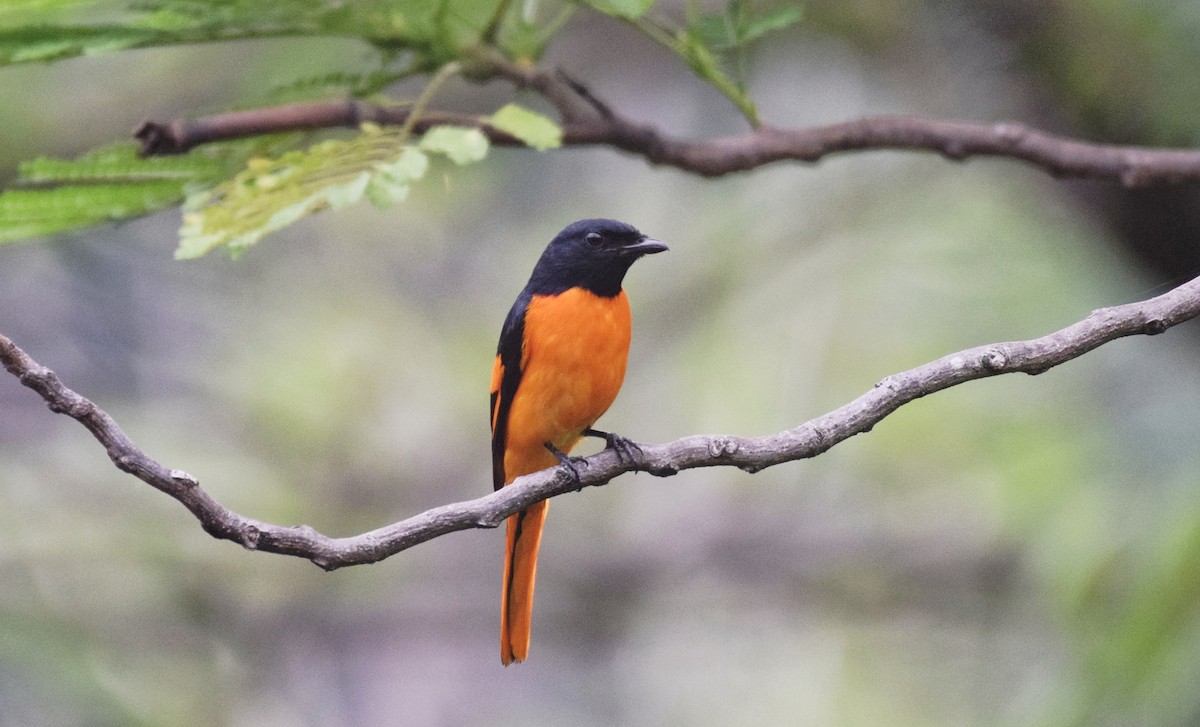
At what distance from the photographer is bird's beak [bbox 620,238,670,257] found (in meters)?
3.31

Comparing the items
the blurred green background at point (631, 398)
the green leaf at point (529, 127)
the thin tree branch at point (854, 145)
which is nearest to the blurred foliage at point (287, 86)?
the green leaf at point (529, 127)

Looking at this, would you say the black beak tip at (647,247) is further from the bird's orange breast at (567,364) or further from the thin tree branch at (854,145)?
the thin tree branch at (854,145)

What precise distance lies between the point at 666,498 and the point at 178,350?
118 inches

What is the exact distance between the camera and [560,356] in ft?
10.8

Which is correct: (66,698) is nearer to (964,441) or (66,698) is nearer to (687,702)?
(687,702)

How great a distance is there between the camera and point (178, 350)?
6367 mm

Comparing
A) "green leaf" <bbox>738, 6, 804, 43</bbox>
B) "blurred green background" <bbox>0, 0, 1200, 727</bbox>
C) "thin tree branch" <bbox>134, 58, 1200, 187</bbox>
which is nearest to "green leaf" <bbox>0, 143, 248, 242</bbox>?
"thin tree branch" <bbox>134, 58, 1200, 187</bbox>

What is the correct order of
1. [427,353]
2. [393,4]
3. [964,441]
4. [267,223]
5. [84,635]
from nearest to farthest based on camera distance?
[267,223] < [393,4] < [84,635] < [964,441] < [427,353]

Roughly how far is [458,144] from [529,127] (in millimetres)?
295

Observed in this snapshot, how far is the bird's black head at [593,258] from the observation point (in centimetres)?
340

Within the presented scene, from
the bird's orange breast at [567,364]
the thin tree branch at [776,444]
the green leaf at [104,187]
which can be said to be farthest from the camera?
the bird's orange breast at [567,364]

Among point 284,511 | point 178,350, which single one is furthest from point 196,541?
point 178,350

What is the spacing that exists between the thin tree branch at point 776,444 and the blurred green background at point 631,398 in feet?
7.74

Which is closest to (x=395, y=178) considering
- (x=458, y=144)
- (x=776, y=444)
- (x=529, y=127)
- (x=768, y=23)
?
(x=458, y=144)
